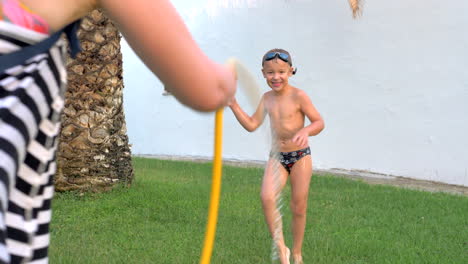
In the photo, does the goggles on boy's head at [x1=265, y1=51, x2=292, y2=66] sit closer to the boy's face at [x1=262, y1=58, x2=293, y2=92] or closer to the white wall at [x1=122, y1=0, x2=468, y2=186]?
the boy's face at [x1=262, y1=58, x2=293, y2=92]

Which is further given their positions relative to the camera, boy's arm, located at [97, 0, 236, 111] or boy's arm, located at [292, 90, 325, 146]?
boy's arm, located at [292, 90, 325, 146]

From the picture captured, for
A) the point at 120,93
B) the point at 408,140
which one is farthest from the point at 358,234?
the point at 408,140

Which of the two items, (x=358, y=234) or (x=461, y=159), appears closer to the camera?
(x=358, y=234)

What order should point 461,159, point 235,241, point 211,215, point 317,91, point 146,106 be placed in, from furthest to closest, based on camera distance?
point 146,106 → point 317,91 → point 461,159 → point 235,241 → point 211,215

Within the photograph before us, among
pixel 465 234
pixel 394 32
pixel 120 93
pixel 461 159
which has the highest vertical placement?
pixel 394 32

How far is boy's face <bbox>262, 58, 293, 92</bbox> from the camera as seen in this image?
15.3ft

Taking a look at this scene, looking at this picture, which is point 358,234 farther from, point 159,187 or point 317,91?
point 317,91

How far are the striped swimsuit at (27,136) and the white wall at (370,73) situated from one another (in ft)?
23.4

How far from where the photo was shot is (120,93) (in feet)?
23.5

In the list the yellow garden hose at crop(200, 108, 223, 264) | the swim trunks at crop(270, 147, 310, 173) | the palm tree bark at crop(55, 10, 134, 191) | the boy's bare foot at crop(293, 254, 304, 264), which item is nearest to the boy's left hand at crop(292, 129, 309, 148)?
the swim trunks at crop(270, 147, 310, 173)

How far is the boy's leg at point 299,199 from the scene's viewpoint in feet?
15.1

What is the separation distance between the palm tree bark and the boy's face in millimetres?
2727

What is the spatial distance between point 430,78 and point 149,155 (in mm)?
6297

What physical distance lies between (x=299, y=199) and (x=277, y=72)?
1.06 meters
